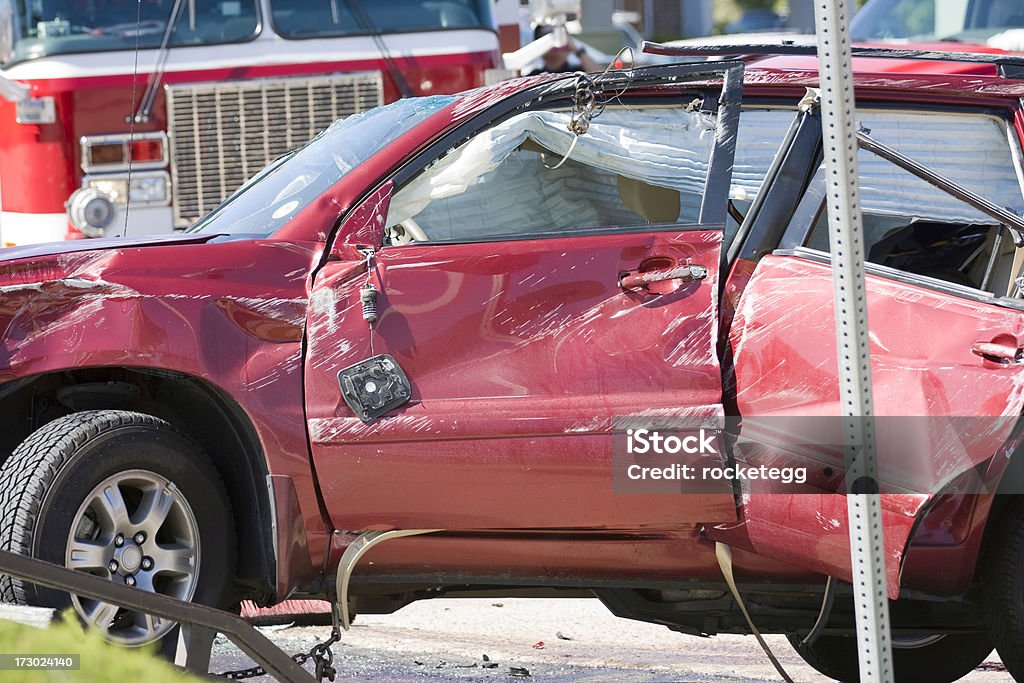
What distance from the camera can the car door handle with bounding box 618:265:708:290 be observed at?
154 inches

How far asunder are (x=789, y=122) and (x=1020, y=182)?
0.65m

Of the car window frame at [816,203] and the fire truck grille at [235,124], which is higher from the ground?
the car window frame at [816,203]

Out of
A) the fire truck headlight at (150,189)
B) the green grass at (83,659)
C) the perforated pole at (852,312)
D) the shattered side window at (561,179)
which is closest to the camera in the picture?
the green grass at (83,659)

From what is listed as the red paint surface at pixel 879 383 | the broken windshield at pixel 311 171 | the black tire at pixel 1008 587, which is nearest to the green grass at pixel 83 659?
the red paint surface at pixel 879 383

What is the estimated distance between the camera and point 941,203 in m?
4.25

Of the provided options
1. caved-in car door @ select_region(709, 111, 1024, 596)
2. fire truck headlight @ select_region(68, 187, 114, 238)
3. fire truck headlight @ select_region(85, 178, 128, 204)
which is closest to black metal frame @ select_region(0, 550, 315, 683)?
caved-in car door @ select_region(709, 111, 1024, 596)

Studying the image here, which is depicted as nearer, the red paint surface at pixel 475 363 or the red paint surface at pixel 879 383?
the red paint surface at pixel 879 383

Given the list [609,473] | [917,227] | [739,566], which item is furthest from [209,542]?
[917,227]

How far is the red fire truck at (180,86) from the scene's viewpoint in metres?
7.49

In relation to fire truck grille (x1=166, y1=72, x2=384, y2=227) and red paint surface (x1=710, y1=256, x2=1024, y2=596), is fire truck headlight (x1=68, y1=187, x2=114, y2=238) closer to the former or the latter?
fire truck grille (x1=166, y1=72, x2=384, y2=227)

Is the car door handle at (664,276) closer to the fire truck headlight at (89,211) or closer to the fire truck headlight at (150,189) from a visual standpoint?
the fire truck headlight at (89,211)

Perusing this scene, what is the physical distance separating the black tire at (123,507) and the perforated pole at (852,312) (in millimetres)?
1818

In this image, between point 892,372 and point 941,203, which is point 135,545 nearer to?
point 892,372

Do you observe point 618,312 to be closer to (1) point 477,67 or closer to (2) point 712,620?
(2) point 712,620
